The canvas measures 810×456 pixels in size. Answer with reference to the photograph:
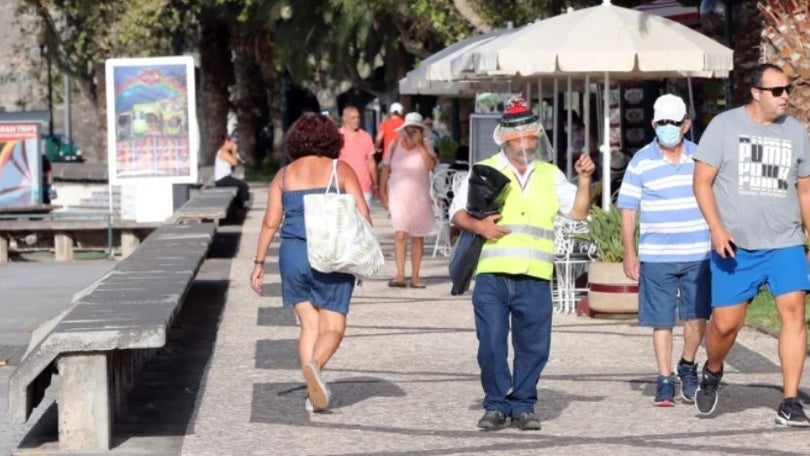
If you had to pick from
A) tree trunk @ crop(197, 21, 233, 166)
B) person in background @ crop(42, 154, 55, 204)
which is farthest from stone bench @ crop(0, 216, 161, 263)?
tree trunk @ crop(197, 21, 233, 166)

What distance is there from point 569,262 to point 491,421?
571 centimetres

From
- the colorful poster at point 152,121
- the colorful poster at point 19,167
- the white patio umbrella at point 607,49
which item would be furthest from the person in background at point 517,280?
the colorful poster at point 19,167

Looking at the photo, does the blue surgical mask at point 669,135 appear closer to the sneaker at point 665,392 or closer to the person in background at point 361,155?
the sneaker at point 665,392

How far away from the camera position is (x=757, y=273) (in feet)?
29.6

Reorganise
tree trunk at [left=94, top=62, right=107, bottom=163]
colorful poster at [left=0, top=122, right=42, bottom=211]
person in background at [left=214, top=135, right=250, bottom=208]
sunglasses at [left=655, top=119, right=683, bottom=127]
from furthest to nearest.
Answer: tree trunk at [left=94, top=62, right=107, bottom=163] < person in background at [left=214, top=135, right=250, bottom=208] < colorful poster at [left=0, top=122, right=42, bottom=211] < sunglasses at [left=655, top=119, right=683, bottom=127]

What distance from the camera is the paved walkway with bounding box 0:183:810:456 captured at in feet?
28.2

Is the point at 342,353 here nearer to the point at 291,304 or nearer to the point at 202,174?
the point at 291,304

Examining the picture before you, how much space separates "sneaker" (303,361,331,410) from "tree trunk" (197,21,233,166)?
4207 cm

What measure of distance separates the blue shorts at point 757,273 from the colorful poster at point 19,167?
21.9 meters

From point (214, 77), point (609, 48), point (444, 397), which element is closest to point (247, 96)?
point (214, 77)

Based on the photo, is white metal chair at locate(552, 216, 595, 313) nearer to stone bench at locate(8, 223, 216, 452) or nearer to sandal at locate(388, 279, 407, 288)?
sandal at locate(388, 279, 407, 288)

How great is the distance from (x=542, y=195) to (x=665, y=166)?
1.11 meters

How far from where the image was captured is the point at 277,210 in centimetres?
997

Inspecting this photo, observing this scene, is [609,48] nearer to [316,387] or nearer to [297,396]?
[297,396]
